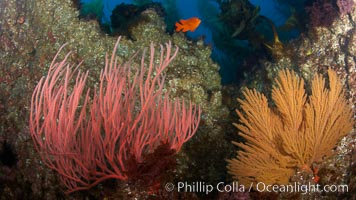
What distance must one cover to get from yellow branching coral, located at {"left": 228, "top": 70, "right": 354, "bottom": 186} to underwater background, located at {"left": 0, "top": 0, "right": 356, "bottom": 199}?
0.04ft

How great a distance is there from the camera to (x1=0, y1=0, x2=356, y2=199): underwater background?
311 cm

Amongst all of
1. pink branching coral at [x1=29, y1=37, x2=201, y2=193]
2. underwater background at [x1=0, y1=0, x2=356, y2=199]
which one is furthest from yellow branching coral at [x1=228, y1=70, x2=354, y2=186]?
pink branching coral at [x1=29, y1=37, x2=201, y2=193]

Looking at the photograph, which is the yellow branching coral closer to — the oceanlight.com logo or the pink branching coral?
the oceanlight.com logo

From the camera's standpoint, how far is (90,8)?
7.46m

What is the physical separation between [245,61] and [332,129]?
383cm

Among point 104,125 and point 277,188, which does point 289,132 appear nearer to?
point 277,188

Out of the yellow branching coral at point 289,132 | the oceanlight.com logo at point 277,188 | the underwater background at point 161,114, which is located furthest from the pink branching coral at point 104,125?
the yellow branching coral at point 289,132

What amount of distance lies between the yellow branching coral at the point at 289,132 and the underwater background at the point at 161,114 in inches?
0.5

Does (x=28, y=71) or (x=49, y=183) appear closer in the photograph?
(x=49, y=183)

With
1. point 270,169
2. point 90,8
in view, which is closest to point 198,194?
point 270,169

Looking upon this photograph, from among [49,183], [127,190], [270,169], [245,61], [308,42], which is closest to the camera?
[127,190]

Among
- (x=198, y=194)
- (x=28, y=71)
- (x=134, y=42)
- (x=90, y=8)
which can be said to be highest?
(x=90, y=8)

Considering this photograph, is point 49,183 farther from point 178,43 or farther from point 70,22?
point 178,43

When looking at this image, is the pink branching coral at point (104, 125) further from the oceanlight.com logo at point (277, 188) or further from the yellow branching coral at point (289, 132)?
the yellow branching coral at point (289, 132)
